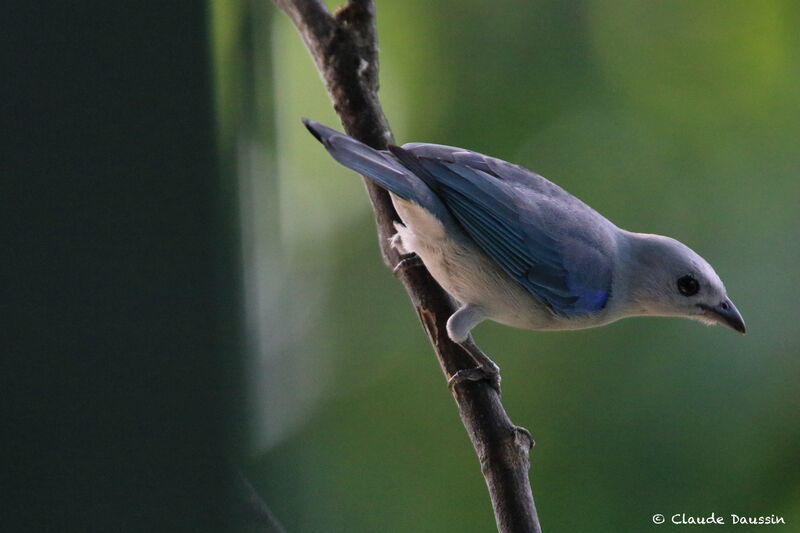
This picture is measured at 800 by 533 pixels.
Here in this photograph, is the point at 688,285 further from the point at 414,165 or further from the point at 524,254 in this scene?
the point at 414,165

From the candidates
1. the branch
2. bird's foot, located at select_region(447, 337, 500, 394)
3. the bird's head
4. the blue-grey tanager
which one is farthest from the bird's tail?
the bird's head

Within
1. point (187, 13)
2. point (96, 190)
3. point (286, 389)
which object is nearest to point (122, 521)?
point (96, 190)

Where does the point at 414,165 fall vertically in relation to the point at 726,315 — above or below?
above

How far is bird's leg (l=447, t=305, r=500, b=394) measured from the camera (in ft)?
3.44

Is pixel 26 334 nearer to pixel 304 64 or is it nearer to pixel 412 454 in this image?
pixel 412 454

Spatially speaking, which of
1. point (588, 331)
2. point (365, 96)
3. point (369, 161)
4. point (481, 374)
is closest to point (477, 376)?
point (481, 374)

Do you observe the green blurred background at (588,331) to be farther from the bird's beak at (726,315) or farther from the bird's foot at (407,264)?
the bird's beak at (726,315)

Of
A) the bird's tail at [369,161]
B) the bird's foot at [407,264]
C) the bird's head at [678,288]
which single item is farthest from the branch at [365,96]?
the bird's head at [678,288]

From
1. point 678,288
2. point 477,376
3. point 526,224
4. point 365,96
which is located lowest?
point 477,376

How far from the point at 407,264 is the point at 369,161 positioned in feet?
1.00

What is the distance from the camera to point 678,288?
1.22 meters

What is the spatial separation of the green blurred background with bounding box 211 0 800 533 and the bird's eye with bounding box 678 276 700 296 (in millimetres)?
356

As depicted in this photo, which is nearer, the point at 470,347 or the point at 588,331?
the point at 470,347

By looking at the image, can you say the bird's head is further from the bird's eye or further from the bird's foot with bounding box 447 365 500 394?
the bird's foot with bounding box 447 365 500 394
